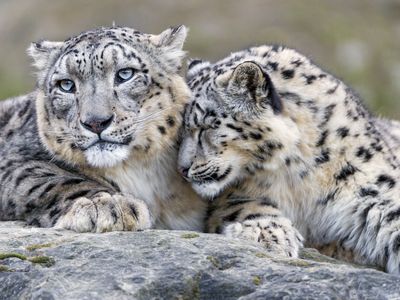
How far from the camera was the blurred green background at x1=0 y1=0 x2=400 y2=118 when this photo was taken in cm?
2783

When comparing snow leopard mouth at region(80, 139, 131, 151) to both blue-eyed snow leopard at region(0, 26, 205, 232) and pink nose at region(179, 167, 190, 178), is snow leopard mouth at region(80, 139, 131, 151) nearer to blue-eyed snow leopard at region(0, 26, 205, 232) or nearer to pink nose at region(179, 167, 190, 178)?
blue-eyed snow leopard at region(0, 26, 205, 232)

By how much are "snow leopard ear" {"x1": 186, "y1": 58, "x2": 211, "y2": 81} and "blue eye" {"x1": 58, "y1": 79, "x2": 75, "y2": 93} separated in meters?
1.33

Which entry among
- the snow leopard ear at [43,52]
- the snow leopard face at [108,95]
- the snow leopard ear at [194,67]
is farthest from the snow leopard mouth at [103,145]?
the snow leopard ear at [194,67]

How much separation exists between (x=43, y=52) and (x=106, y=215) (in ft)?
6.50

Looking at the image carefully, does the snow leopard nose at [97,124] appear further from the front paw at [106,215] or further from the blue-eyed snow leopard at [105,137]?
the front paw at [106,215]

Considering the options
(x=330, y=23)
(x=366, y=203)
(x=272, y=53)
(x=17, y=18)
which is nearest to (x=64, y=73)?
(x=272, y=53)

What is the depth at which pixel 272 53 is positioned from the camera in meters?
8.77

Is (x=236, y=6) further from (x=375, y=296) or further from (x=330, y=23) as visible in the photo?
(x=375, y=296)

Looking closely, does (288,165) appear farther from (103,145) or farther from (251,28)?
(251,28)

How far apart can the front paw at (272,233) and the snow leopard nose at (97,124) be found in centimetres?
122

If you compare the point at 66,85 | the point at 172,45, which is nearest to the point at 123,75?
the point at 66,85

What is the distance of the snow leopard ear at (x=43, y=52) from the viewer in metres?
8.58

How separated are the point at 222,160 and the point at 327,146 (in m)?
0.82

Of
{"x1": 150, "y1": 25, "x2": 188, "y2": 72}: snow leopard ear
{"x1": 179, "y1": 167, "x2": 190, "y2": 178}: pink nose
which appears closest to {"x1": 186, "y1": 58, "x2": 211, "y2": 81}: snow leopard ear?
{"x1": 150, "y1": 25, "x2": 188, "y2": 72}: snow leopard ear
